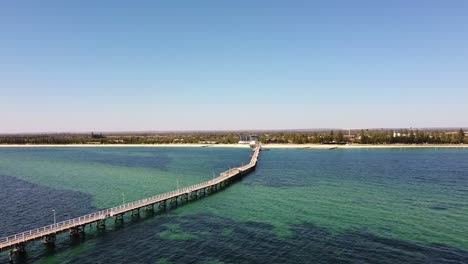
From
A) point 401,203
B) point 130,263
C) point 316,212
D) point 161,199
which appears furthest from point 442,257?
point 161,199

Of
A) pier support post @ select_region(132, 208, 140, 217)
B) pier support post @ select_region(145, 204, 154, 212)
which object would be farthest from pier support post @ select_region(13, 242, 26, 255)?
pier support post @ select_region(145, 204, 154, 212)

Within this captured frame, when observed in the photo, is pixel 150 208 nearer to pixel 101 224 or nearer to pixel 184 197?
pixel 184 197

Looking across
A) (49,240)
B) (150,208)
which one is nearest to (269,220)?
(150,208)

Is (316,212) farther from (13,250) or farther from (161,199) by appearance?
(13,250)

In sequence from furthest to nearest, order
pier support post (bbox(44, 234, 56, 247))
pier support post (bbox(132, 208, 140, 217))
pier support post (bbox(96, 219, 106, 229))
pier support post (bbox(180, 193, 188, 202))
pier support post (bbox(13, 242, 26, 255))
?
pier support post (bbox(180, 193, 188, 202)) → pier support post (bbox(132, 208, 140, 217)) → pier support post (bbox(96, 219, 106, 229)) → pier support post (bbox(44, 234, 56, 247)) → pier support post (bbox(13, 242, 26, 255))

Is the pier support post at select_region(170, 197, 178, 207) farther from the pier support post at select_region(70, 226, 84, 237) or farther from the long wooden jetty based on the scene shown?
the pier support post at select_region(70, 226, 84, 237)

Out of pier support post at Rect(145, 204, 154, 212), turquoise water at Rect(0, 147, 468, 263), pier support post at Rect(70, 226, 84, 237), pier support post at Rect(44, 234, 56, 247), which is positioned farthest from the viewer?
pier support post at Rect(145, 204, 154, 212)

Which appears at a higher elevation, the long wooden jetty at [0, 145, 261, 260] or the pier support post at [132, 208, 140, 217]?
the long wooden jetty at [0, 145, 261, 260]

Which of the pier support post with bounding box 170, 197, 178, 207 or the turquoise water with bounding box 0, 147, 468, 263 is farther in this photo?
the pier support post with bounding box 170, 197, 178, 207
